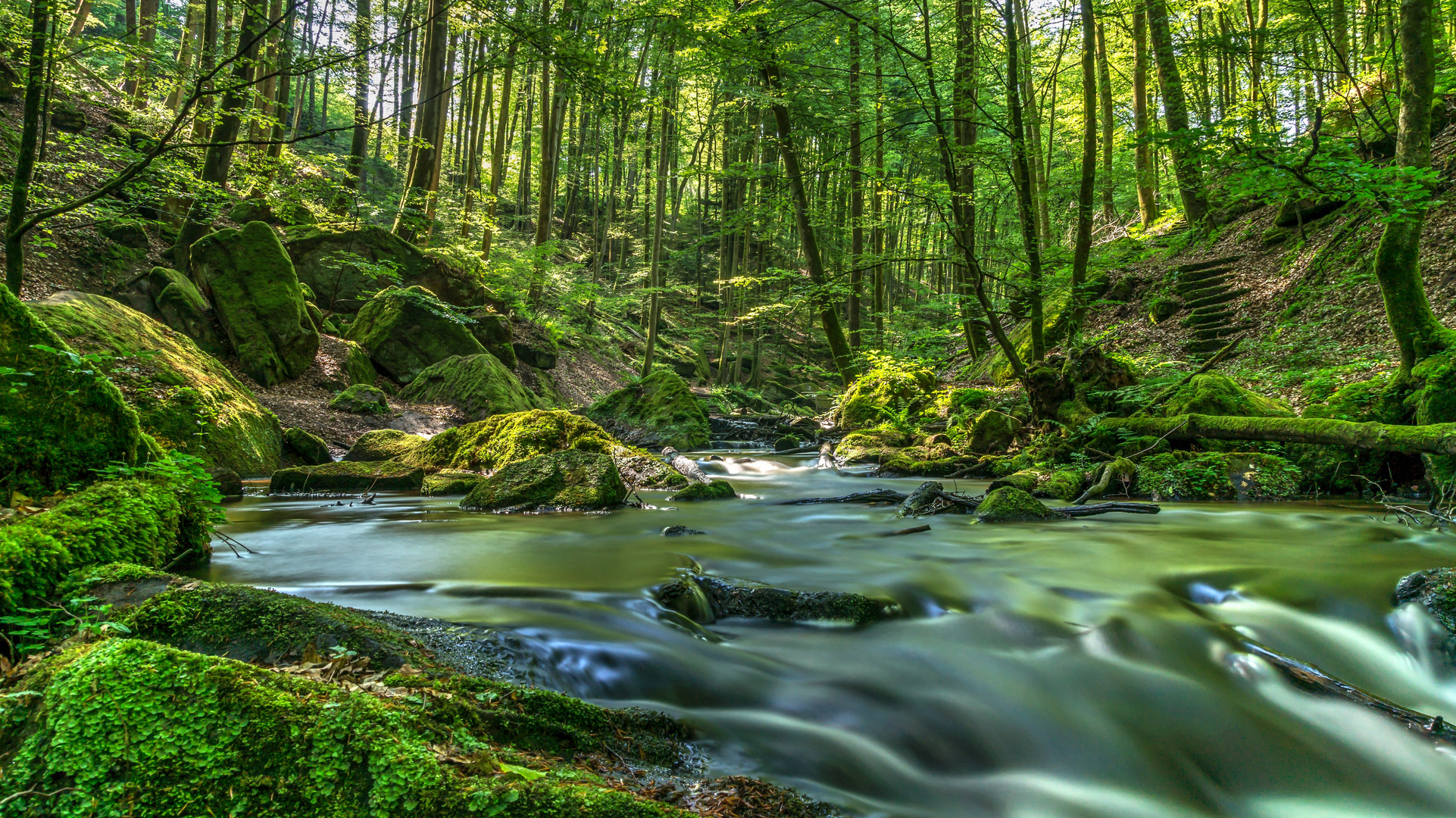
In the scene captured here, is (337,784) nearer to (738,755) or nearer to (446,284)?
(738,755)

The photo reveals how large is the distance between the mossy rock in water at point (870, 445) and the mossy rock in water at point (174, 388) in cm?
826

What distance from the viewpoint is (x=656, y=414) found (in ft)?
47.0

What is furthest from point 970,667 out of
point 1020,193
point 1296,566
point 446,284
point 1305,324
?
point 446,284

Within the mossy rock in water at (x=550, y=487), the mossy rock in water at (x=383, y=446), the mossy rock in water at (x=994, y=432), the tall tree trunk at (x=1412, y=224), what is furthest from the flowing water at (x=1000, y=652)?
the mossy rock in water at (x=994, y=432)

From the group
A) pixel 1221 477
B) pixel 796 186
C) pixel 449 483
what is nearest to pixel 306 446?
pixel 449 483

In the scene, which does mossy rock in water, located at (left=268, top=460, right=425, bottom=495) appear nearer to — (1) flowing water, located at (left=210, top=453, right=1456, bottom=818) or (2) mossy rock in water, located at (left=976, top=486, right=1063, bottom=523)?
(1) flowing water, located at (left=210, top=453, right=1456, bottom=818)

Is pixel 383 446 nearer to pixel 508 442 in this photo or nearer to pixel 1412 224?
pixel 508 442

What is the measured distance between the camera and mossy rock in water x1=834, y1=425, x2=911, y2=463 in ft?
36.3

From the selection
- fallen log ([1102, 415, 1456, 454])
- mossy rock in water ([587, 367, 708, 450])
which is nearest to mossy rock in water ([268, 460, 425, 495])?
mossy rock in water ([587, 367, 708, 450])

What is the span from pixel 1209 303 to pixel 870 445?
808cm

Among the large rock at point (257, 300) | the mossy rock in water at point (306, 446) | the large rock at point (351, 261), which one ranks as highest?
the large rock at point (351, 261)

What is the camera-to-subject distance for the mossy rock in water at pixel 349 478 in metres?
7.45

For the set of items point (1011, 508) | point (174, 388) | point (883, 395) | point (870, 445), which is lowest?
point (1011, 508)

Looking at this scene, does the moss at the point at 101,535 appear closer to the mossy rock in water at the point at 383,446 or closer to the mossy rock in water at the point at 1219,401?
the mossy rock in water at the point at 383,446
